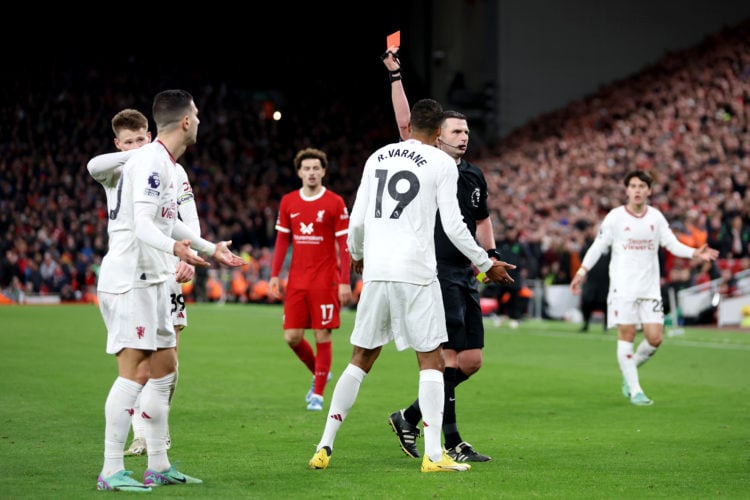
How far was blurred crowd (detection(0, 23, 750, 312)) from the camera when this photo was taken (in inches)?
1229

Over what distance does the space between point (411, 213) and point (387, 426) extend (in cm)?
343

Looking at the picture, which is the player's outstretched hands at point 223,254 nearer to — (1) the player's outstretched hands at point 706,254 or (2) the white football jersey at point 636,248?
(1) the player's outstretched hands at point 706,254

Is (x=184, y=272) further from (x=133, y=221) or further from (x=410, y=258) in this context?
(x=410, y=258)

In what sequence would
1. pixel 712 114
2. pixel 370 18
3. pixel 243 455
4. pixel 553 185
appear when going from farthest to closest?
1. pixel 370 18
2. pixel 553 185
3. pixel 712 114
4. pixel 243 455

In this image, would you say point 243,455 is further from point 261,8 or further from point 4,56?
point 261,8

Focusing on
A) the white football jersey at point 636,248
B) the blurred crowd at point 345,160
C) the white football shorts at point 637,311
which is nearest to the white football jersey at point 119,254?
the white football jersey at point 636,248

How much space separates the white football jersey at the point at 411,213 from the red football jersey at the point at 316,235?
4513mm

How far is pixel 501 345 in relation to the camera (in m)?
21.8

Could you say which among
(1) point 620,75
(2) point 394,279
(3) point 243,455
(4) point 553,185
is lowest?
(3) point 243,455

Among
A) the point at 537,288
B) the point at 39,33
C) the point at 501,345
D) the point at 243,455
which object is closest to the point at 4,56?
→ the point at 39,33

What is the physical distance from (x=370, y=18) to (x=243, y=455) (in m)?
48.7

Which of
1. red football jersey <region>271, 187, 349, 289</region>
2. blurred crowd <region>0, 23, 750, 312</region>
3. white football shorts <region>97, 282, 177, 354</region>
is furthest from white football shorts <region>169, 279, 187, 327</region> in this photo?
blurred crowd <region>0, 23, 750, 312</region>

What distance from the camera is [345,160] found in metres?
50.0

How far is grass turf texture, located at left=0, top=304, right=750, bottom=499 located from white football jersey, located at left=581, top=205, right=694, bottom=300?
4.28 feet
